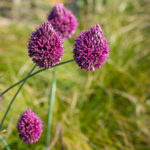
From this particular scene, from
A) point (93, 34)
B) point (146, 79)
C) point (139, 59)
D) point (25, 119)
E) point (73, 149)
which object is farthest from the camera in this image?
point (139, 59)

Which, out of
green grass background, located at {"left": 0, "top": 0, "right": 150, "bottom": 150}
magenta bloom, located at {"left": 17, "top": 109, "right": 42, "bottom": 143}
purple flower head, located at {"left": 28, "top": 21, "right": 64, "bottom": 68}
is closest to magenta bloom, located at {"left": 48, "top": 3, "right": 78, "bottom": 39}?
purple flower head, located at {"left": 28, "top": 21, "right": 64, "bottom": 68}

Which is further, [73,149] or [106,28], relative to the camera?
[106,28]

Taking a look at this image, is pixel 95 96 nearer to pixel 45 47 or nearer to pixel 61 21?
pixel 61 21

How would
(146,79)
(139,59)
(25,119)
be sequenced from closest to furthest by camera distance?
→ (25,119) → (146,79) → (139,59)

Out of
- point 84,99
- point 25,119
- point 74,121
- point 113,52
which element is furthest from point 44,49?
point 113,52

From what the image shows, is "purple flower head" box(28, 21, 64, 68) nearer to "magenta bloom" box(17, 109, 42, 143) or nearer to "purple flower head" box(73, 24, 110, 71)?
"purple flower head" box(73, 24, 110, 71)

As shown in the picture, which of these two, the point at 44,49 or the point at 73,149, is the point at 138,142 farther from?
the point at 44,49

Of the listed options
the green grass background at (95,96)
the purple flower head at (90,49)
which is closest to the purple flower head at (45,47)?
the purple flower head at (90,49)
